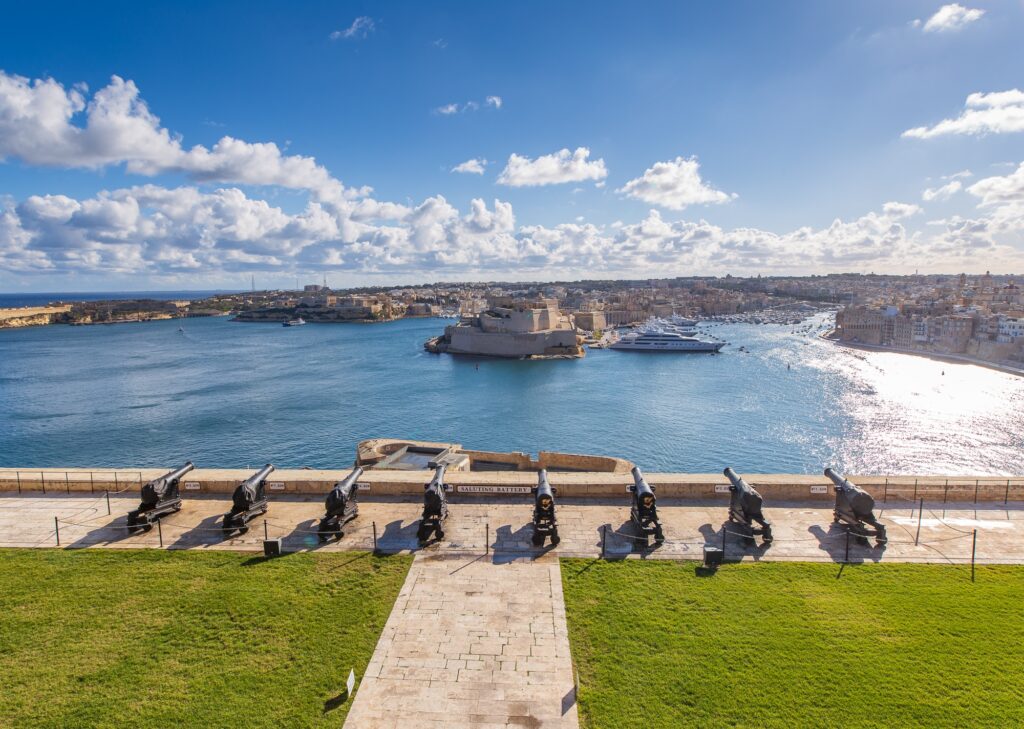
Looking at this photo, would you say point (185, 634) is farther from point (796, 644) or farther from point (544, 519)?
point (796, 644)

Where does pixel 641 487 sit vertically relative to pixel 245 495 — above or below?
above

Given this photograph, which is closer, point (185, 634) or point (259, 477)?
point (185, 634)

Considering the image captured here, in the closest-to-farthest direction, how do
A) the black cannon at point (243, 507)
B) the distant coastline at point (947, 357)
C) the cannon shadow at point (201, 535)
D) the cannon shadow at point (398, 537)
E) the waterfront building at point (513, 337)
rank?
the cannon shadow at point (398, 537) < the cannon shadow at point (201, 535) < the black cannon at point (243, 507) < the distant coastline at point (947, 357) < the waterfront building at point (513, 337)

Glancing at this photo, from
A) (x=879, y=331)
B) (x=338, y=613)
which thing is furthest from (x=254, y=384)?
(x=879, y=331)

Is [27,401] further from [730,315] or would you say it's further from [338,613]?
[730,315]

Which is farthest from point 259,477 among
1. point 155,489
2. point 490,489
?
point 490,489

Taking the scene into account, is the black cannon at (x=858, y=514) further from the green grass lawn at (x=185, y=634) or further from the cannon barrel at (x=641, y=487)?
the green grass lawn at (x=185, y=634)

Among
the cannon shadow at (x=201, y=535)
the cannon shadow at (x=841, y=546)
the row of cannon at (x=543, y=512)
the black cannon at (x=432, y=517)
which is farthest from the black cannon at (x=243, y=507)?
the cannon shadow at (x=841, y=546)
